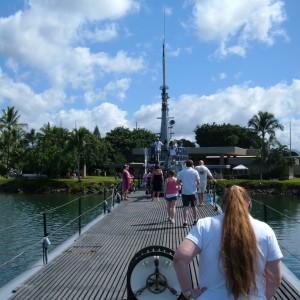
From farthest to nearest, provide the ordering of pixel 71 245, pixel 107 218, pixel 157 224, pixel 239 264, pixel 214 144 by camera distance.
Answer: pixel 214 144 → pixel 107 218 → pixel 157 224 → pixel 71 245 → pixel 239 264

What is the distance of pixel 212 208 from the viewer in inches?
665

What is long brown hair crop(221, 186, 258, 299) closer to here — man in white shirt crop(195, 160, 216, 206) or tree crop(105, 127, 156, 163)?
man in white shirt crop(195, 160, 216, 206)

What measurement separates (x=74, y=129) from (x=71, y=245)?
5196 cm

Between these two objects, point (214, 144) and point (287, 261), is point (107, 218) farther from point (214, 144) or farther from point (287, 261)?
point (214, 144)

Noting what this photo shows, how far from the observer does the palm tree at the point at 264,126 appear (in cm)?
6178

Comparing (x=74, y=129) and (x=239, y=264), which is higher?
(x=74, y=129)

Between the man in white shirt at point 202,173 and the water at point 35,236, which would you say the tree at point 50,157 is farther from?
the man in white shirt at point 202,173

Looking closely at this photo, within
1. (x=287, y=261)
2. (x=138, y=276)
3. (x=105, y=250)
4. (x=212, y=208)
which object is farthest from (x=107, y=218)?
(x=138, y=276)

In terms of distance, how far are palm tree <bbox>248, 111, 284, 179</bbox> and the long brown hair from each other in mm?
60584

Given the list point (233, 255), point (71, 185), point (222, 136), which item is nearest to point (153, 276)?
point (233, 255)

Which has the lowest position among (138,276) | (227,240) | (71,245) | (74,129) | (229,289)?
(71,245)

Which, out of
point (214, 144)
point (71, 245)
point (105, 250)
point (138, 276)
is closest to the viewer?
point (138, 276)

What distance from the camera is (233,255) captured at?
119 inches

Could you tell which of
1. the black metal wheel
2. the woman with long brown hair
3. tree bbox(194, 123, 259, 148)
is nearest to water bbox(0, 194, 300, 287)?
the black metal wheel
